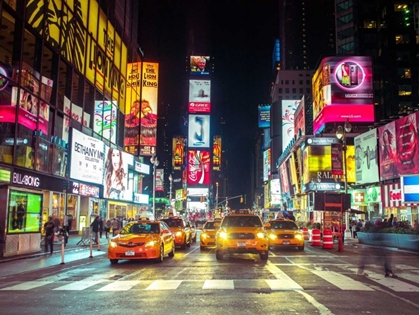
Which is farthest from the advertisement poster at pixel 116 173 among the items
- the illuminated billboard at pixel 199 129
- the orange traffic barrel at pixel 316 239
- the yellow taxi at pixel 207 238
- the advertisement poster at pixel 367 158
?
the illuminated billboard at pixel 199 129

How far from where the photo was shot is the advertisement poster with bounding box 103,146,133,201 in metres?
38.7

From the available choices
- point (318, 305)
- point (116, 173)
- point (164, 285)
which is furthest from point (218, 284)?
point (116, 173)

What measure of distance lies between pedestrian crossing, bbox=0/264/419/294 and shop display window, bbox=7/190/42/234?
760 cm

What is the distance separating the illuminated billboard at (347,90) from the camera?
5859 centimetres

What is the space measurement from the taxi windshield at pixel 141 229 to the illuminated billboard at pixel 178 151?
127 m

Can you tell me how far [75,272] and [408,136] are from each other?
29.9 m

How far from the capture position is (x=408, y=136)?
115 feet

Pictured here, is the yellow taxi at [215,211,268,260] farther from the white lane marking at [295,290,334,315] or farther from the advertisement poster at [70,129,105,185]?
the advertisement poster at [70,129,105,185]

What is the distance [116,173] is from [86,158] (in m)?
8.42

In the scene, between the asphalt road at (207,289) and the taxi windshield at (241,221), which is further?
the taxi windshield at (241,221)

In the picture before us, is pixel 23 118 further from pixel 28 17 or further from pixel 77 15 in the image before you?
pixel 77 15

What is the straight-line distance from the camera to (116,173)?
41.1 meters

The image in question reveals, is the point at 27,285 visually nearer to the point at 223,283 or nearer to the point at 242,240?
the point at 223,283

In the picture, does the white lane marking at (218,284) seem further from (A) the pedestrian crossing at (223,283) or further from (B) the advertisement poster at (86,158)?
(B) the advertisement poster at (86,158)
